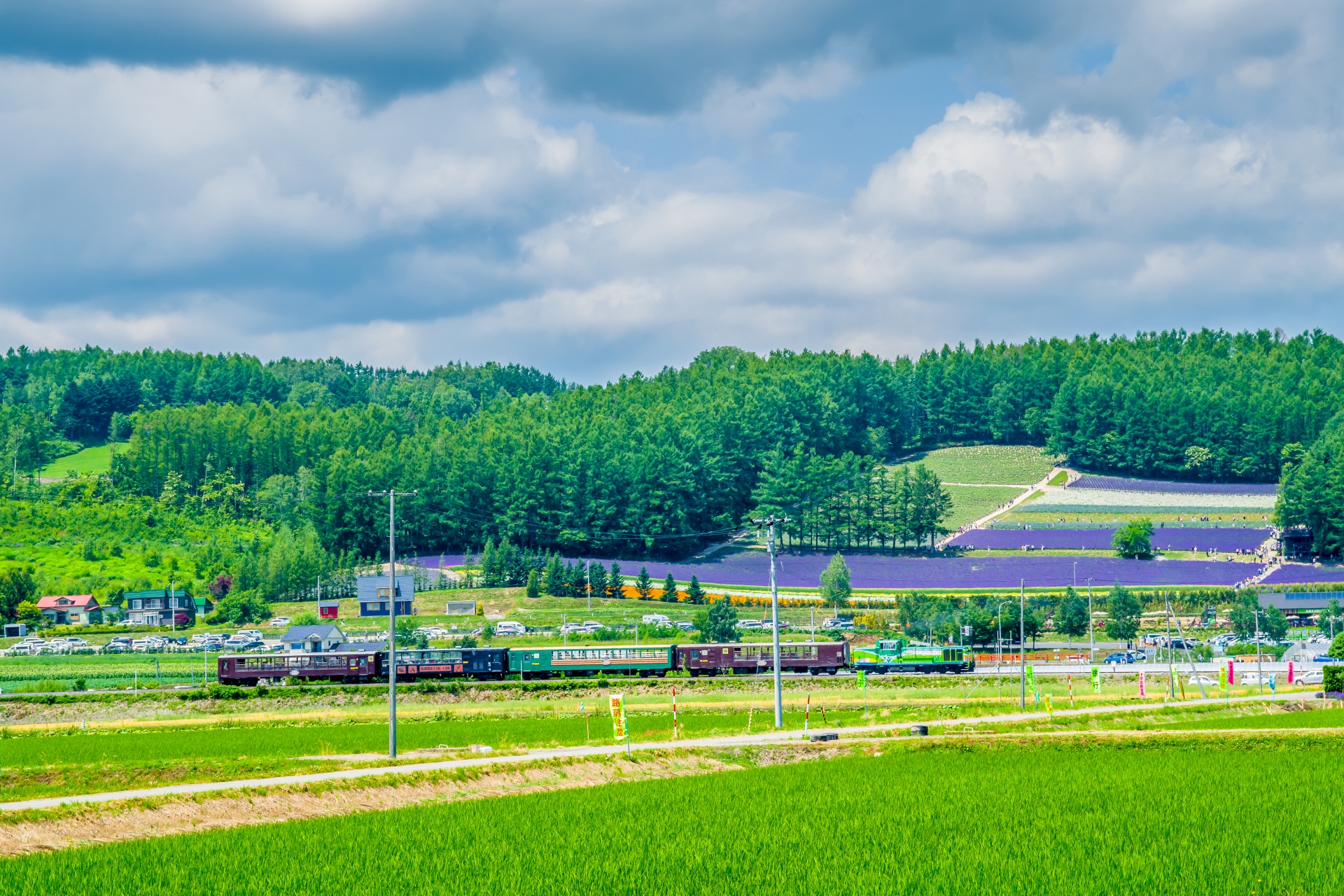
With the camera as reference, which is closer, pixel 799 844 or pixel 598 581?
pixel 799 844

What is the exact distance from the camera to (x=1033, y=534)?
442 ft

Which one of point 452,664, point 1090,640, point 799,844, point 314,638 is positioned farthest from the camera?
point 1090,640

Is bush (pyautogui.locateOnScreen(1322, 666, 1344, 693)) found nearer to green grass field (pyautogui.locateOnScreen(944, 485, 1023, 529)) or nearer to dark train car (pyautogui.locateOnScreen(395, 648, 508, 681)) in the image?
dark train car (pyautogui.locateOnScreen(395, 648, 508, 681))

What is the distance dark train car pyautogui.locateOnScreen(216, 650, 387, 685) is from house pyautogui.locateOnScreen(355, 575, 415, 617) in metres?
24.5

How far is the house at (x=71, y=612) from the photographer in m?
114

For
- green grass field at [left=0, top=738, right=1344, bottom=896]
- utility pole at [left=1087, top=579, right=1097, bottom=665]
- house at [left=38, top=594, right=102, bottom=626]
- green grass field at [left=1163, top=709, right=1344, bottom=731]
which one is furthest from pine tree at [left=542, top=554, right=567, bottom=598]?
green grass field at [left=0, top=738, right=1344, bottom=896]

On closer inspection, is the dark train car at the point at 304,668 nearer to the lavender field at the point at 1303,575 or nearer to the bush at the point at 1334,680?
the bush at the point at 1334,680

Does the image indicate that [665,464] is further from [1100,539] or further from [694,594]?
[1100,539]

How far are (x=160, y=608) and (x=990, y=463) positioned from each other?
116 metres

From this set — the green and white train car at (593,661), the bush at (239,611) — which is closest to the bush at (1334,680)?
the green and white train car at (593,661)

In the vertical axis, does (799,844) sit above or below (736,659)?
above

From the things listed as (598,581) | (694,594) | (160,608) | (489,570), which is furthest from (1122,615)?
(160,608)

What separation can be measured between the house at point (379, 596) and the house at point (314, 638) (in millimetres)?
7881

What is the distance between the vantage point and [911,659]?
7762 cm
